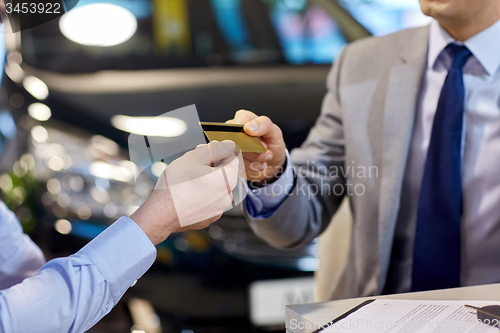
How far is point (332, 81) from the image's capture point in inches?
44.6

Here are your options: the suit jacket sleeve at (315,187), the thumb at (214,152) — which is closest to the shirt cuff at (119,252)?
the thumb at (214,152)

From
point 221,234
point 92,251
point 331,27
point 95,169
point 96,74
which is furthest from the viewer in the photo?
point 331,27

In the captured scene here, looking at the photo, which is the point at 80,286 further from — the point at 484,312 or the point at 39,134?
the point at 39,134

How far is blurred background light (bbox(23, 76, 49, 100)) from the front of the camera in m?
1.41

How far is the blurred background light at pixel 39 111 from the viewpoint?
1336 millimetres

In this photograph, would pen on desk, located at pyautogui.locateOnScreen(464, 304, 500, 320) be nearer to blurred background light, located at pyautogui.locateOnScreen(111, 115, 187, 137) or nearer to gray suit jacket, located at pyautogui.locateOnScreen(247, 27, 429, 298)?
gray suit jacket, located at pyautogui.locateOnScreen(247, 27, 429, 298)

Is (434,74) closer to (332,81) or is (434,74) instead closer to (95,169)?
(332,81)

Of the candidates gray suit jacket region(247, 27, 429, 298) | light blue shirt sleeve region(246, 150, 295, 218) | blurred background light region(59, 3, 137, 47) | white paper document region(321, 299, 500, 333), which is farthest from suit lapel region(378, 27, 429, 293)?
blurred background light region(59, 3, 137, 47)

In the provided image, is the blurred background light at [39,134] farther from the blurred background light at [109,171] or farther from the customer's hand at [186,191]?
the customer's hand at [186,191]

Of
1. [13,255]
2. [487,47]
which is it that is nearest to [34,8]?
[13,255]

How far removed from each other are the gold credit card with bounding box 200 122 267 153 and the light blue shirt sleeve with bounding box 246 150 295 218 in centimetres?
22

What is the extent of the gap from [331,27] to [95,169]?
1244mm

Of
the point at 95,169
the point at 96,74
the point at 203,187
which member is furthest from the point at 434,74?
the point at 96,74

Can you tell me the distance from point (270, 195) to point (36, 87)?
999mm
